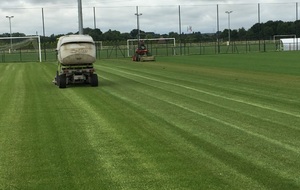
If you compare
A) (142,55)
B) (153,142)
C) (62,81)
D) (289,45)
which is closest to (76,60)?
(62,81)

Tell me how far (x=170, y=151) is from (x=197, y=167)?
111 centimetres

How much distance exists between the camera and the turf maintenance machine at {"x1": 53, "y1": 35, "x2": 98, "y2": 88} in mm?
21234

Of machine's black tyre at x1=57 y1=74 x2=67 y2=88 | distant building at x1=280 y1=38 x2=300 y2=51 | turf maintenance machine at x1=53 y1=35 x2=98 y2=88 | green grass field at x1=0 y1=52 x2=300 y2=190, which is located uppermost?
distant building at x1=280 y1=38 x2=300 y2=51

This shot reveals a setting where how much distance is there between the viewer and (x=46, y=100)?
53.8ft

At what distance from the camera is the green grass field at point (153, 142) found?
6.60 meters

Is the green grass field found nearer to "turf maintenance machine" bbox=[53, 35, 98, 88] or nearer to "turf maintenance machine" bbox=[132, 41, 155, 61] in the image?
"turf maintenance machine" bbox=[53, 35, 98, 88]

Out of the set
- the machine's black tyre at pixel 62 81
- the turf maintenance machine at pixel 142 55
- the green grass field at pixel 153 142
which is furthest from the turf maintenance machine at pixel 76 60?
the turf maintenance machine at pixel 142 55

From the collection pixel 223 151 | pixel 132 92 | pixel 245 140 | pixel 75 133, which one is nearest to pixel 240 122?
pixel 245 140

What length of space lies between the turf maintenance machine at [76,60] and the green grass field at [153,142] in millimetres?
5175

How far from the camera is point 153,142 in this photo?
8.92m

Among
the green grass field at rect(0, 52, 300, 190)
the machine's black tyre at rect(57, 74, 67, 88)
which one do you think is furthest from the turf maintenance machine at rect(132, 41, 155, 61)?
the green grass field at rect(0, 52, 300, 190)

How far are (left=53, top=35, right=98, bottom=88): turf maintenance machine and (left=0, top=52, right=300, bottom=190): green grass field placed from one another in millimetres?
5175

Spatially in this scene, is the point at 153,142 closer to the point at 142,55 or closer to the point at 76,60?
the point at 76,60

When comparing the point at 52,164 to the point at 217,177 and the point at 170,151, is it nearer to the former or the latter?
the point at 170,151
